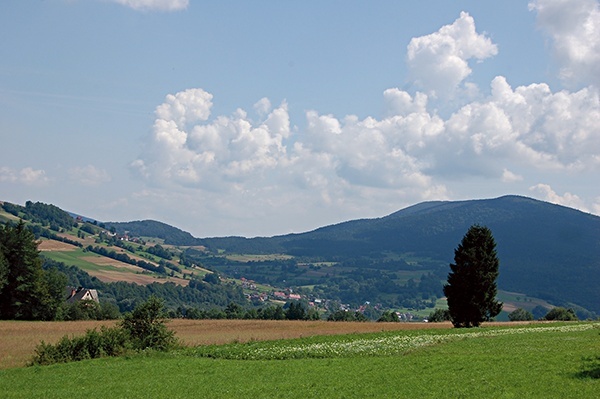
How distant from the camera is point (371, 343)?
4562 cm

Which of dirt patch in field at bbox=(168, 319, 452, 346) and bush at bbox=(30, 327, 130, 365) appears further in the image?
dirt patch in field at bbox=(168, 319, 452, 346)

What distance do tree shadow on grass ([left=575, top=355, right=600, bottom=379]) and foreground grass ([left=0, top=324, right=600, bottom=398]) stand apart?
0.04 metres

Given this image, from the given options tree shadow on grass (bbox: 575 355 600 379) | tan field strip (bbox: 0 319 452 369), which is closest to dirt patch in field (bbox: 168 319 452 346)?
tan field strip (bbox: 0 319 452 369)

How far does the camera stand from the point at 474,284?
6300 cm

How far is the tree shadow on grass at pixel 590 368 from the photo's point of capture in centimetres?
2425

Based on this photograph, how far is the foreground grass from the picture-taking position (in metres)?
24.6

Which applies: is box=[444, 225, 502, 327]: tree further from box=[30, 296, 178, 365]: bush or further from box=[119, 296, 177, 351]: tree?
box=[119, 296, 177, 351]: tree

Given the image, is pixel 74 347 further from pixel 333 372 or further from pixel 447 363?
pixel 447 363

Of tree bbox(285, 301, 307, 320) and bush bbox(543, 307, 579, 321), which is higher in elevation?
bush bbox(543, 307, 579, 321)

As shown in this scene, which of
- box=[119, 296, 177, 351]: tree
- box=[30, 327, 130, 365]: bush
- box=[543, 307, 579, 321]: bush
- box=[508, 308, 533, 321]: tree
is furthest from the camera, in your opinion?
box=[508, 308, 533, 321]: tree

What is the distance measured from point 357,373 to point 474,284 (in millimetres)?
35661

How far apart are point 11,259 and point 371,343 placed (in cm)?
5267

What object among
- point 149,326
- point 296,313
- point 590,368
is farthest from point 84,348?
point 296,313

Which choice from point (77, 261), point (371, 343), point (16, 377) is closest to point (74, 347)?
point (16, 377)
